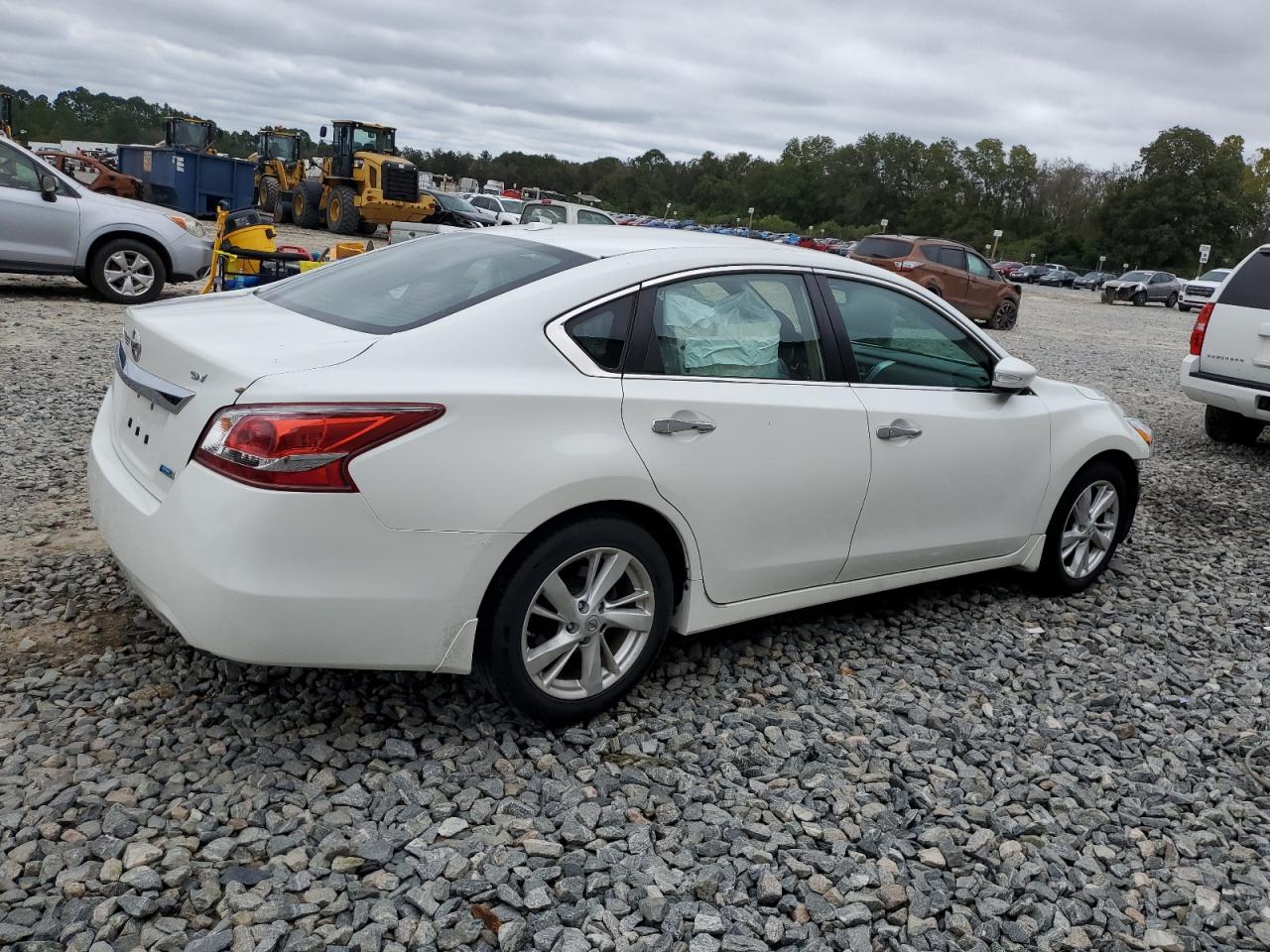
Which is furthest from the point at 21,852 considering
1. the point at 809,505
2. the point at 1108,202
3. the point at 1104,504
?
the point at 1108,202

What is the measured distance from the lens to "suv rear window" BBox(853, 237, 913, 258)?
19969 millimetres

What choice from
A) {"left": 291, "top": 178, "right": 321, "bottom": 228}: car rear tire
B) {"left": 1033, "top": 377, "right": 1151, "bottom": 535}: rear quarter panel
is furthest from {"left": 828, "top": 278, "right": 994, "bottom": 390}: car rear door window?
{"left": 291, "top": 178, "right": 321, "bottom": 228}: car rear tire

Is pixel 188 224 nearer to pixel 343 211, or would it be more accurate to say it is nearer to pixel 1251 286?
pixel 1251 286

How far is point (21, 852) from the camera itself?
2617 mm

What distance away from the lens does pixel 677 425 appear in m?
3.37

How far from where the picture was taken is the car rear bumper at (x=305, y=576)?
2.78m

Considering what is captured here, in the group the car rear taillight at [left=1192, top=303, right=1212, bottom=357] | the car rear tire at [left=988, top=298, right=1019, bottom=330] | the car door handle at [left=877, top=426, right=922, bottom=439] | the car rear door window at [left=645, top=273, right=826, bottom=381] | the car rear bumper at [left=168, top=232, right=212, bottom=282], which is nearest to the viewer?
the car rear door window at [left=645, top=273, right=826, bottom=381]

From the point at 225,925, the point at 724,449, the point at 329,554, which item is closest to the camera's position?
the point at 225,925

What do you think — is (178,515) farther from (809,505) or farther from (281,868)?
(809,505)

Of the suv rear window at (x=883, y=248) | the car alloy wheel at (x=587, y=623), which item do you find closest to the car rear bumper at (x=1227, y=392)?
the car alloy wheel at (x=587, y=623)

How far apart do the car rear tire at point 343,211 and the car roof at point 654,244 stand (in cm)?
2543

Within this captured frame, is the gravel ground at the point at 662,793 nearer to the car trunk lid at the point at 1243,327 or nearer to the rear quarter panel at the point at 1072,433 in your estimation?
the rear quarter panel at the point at 1072,433

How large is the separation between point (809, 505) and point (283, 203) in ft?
97.6

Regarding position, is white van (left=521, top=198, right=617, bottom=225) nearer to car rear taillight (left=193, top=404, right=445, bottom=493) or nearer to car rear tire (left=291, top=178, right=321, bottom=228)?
car rear tire (left=291, top=178, right=321, bottom=228)
